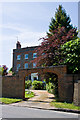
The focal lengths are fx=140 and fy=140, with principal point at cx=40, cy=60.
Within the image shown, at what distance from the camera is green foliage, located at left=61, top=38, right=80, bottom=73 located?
11.4 metres

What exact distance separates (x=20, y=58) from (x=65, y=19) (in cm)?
1864

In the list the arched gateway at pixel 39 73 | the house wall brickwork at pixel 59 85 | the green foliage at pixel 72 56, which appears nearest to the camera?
the house wall brickwork at pixel 59 85

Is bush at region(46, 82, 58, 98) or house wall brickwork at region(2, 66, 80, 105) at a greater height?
house wall brickwork at region(2, 66, 80, 105)

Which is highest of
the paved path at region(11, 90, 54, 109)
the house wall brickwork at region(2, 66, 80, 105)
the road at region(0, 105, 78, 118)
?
the house wall brickwork at region(2, 66, 80, 105)

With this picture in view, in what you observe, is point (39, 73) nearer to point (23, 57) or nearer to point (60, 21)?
point (60, 21)

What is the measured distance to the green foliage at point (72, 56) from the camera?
11.4 metres

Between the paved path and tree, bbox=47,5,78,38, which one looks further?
tree, bbox=47,5,78,38

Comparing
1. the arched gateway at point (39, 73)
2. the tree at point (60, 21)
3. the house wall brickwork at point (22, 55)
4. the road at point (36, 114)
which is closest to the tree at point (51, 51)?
the arched gateway at point (39, 73)

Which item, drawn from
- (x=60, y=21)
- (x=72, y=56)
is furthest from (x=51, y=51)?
(x=60, y=21)

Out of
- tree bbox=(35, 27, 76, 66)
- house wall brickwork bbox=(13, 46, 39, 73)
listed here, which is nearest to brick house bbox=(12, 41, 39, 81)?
house wall brickwork bbox=(13, 46, 39, 73)

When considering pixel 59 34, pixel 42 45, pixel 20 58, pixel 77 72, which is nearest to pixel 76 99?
pixel 77 72

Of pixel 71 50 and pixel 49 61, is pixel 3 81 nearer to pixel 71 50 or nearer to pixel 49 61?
pixel 49 61

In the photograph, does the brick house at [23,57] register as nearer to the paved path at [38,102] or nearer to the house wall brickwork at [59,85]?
the house wall brickwork at [59,85]

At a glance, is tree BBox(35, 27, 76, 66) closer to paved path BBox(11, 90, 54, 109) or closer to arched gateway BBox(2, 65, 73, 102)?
arched gateway BBox(2, 65, 73, 102)
